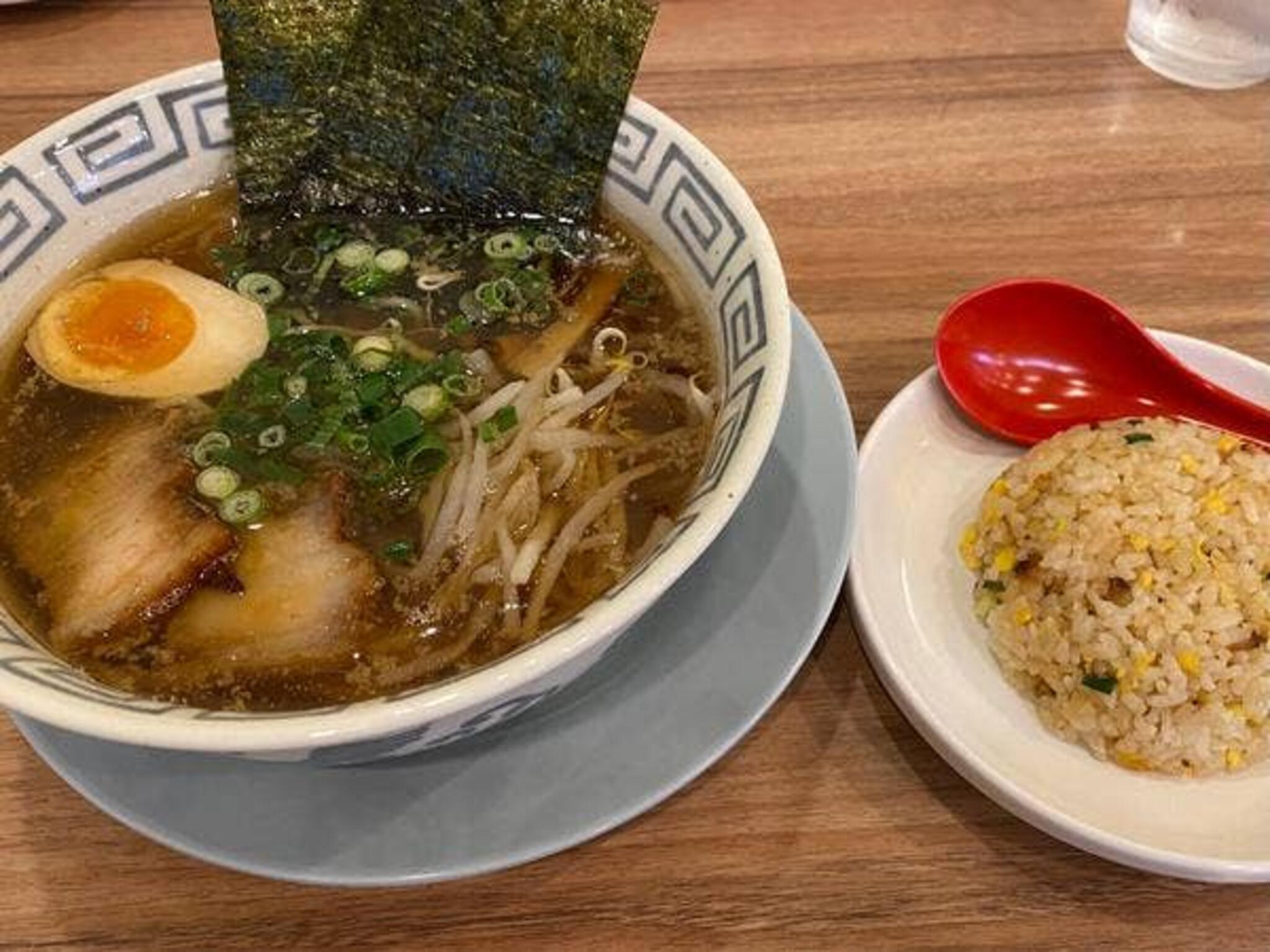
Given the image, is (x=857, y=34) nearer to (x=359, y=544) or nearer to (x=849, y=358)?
(x=849, y=358)

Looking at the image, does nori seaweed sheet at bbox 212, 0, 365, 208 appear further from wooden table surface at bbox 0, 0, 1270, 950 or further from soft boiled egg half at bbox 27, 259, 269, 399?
wooden table surface at bbox 0, 0, 1270, 950

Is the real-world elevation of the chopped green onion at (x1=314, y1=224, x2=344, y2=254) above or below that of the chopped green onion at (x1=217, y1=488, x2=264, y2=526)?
above

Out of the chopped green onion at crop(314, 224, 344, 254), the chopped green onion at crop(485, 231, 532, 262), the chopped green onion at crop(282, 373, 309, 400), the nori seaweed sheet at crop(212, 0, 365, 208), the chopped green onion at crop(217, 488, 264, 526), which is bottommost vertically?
the chopped green onion at crop(217, 488, 264, 526)

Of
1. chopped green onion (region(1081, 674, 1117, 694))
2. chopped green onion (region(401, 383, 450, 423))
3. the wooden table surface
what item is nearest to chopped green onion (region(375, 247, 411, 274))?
chopped green onion (region(401, 383, 450, 423))

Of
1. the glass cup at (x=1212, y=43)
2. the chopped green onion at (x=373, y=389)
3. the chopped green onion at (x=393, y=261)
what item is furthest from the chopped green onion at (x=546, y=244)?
the glass cup at (x=1212, y=43)

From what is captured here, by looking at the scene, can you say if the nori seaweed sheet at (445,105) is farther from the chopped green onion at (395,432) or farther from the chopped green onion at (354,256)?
the chopped green onion at (395,432)

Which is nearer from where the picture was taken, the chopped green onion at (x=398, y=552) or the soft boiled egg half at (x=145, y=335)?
the chopped green onion at (x=398, y=552)

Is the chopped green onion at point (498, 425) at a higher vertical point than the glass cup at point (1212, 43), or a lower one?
lower

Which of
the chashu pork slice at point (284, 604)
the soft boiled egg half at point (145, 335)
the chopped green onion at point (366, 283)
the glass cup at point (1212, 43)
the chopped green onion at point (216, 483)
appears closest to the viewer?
the chashu pork slice at point (284, 604)
